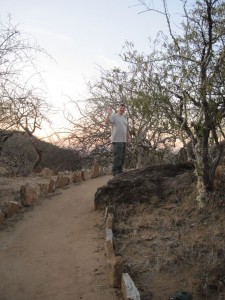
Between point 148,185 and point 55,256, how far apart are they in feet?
8.05

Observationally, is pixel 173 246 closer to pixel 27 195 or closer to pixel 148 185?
pixel 148 185

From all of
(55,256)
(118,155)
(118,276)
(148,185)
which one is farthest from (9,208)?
(118,276)

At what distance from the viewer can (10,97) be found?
325 inches

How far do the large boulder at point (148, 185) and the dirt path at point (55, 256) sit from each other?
0.45 metres

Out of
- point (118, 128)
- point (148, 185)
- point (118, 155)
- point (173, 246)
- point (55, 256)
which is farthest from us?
point (118, 155)

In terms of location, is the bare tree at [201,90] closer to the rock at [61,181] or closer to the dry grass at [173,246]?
the dry grass at [173,246]

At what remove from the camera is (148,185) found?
7676 millimetres

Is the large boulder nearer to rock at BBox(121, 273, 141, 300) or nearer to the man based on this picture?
the man

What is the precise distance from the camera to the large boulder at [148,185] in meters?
7.51

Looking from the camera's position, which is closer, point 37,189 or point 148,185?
point 148,185

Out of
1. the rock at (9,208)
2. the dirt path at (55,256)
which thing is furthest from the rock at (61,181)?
the rock at (9,208)

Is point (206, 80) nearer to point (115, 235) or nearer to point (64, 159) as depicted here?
point (115, 235)

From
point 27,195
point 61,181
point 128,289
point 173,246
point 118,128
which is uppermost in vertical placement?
point 118,128

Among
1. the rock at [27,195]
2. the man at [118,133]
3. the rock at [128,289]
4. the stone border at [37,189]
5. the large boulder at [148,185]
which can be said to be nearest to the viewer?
the rock at [128,289]
